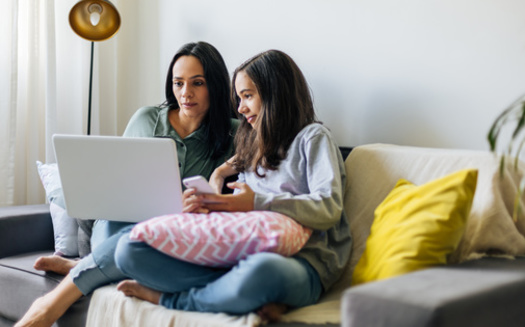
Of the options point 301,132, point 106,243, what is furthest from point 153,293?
point 301,132

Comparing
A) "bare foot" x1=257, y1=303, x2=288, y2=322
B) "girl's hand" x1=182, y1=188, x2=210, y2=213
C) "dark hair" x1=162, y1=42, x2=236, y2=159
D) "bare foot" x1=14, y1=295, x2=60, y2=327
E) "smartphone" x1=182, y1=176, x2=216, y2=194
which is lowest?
"bare foot" x1=14, y1=295, x2=60, y2=327

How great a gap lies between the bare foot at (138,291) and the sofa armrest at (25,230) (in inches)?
28.4

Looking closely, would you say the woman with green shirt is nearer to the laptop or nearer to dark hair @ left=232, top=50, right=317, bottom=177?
dark hair @ left=232, top=50, right=317, bottom=177

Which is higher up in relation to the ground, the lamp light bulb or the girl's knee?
the lamp light bulb

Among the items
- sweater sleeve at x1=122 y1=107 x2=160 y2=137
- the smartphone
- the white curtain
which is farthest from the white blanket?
the white curtain

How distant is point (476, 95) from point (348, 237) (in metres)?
0.55

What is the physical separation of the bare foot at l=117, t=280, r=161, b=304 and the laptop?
21 cm

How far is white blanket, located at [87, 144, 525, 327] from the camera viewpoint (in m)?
1.66

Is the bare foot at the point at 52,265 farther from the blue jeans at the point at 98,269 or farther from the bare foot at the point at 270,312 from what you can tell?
the bare foot at the point at 270,312

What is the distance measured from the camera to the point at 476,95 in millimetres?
1975

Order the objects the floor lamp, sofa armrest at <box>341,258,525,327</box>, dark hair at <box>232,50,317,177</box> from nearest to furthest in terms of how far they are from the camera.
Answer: sofa armrest at <box>341,258,525,327</box>, dark hair at <box>232,50,317,177</box>, the floor lamp

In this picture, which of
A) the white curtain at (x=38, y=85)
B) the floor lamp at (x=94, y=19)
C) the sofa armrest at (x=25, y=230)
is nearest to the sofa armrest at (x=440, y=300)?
the sofa armrest at (x=25, y=230)

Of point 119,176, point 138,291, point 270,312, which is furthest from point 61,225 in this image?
point 270,312

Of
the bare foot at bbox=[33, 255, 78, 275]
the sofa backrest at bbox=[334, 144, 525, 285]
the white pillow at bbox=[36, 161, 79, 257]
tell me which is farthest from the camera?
the white pillow at bbox=[36, 161, 79, 257]
